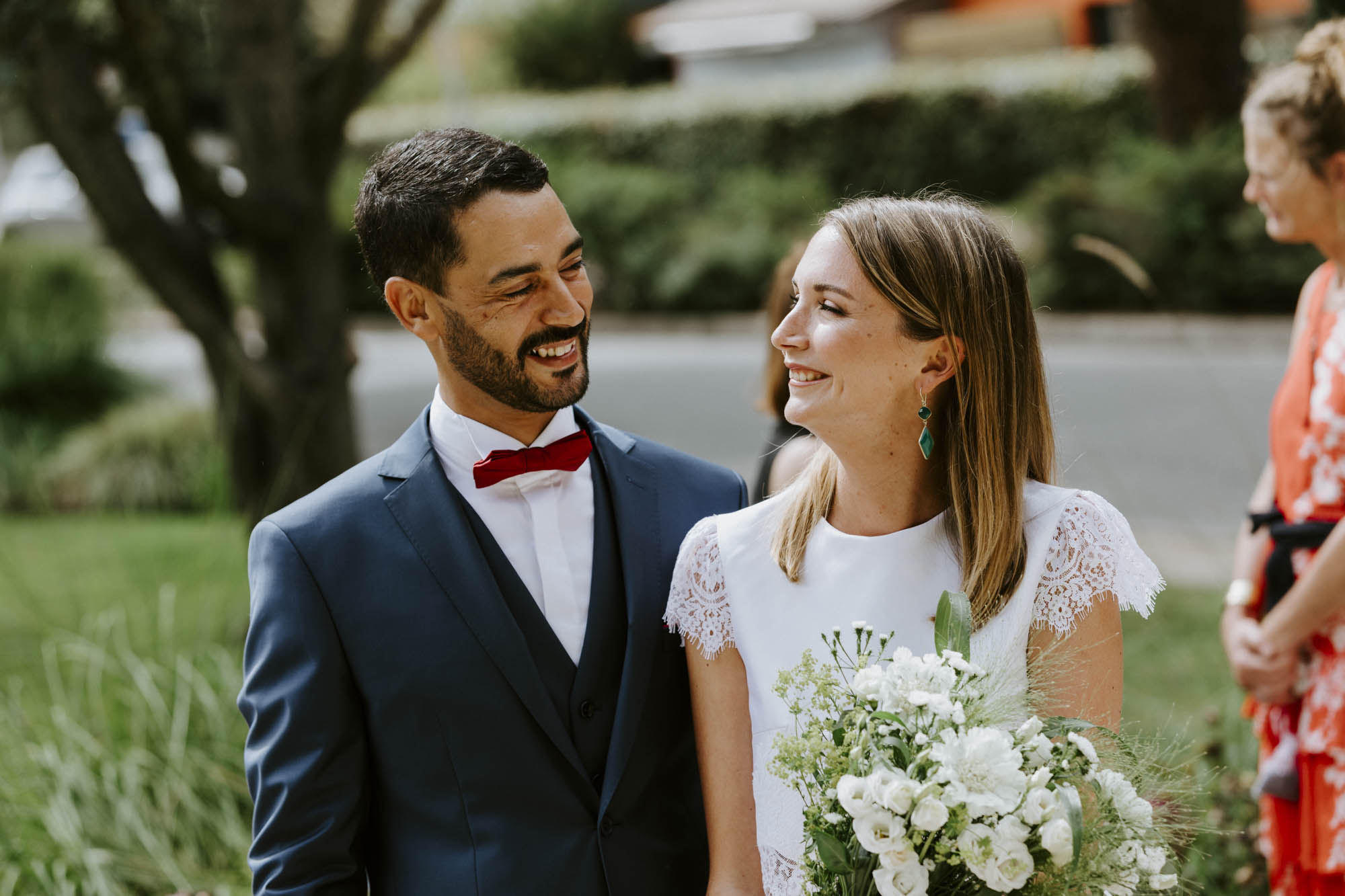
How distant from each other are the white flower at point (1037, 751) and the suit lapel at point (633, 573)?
73 centimetres

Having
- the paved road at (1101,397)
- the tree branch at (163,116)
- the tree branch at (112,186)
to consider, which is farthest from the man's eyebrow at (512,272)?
the paved road at (1101,397)

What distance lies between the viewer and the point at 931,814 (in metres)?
1.49

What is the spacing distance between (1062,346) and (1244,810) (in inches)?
400

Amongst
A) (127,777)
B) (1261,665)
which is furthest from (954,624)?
(127,777)

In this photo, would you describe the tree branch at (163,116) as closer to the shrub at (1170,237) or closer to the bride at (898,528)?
the bride at (898,528)

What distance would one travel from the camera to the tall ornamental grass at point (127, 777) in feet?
11.8

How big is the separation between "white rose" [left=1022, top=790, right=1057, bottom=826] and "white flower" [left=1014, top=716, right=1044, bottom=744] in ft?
0.28

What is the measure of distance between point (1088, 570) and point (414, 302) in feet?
3.88

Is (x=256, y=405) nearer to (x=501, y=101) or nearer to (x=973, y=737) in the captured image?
(x=973, y=737)

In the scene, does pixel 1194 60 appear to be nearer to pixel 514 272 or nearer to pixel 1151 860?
pixel 514 272

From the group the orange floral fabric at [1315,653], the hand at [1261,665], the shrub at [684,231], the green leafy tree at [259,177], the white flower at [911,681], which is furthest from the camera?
the shrub at [684,231]

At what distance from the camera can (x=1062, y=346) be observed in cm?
1334

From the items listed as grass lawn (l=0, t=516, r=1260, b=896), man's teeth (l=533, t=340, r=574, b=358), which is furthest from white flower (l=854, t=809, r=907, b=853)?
grass lawn (l=0, t=516, r=1260, b=896)

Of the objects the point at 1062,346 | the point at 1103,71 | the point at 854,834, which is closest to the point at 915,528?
the point at 854,834
